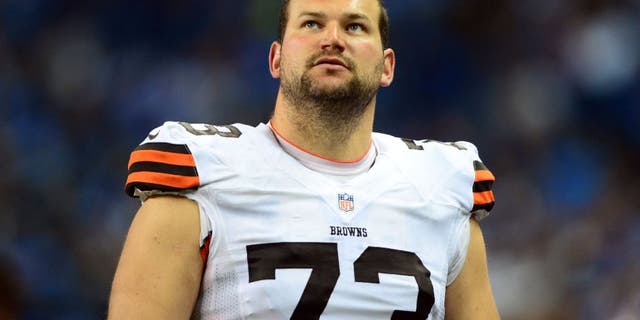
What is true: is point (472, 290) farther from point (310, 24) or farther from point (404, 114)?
point (404, 114)

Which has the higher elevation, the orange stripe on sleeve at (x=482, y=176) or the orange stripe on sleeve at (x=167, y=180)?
the orange stripe on sleeve at (x=167, y=180)

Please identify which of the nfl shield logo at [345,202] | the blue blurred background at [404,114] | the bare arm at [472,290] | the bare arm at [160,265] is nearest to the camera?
the bare arm at [160,265]

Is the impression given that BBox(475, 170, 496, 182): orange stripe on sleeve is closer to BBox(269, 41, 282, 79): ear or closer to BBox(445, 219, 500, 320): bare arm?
BBox(445, 219, 500, 320): bare arm

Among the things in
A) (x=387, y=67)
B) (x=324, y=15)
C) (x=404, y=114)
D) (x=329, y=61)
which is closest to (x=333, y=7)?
(x=324, y=15)

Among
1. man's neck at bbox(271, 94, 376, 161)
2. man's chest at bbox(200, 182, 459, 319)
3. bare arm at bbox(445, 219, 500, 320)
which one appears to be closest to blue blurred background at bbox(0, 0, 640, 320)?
bare arm at bbox(445, 219, 500, 320)

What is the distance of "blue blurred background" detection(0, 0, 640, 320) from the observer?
11.0 feet

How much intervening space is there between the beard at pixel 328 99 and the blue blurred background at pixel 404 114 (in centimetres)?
145

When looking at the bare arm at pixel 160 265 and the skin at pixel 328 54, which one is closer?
the bare arm at pixel 160 265

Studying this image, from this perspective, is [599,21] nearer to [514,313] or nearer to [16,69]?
[514,313]

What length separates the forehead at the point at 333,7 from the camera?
212 centimetres

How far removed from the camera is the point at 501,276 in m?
3.51

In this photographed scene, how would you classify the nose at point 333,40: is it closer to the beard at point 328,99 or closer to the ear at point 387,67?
the beard at point 328,99

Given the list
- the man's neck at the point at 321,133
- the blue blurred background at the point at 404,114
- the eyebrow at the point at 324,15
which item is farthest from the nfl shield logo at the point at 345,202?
the blue blurred background at the point at 404,114

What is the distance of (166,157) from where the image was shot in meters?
1.93
